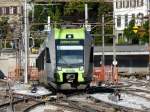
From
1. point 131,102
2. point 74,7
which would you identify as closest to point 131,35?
point 74,7

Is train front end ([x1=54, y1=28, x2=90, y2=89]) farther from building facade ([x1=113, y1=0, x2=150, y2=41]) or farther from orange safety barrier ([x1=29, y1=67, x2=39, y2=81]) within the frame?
building facade ([x1=113, y1=0, x2=150, y2=41])

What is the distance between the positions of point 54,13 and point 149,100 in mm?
61754

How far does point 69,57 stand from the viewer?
33.5 metres

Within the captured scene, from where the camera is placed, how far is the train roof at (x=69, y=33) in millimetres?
33531

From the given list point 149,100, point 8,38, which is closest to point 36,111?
point 149,100

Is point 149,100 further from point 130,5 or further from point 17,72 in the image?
point 130,5

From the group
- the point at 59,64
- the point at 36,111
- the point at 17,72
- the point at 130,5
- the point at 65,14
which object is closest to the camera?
the point at 36,111

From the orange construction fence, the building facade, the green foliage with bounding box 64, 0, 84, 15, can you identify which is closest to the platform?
the orange construction fence

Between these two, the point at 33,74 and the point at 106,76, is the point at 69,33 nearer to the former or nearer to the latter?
the point at 106,76

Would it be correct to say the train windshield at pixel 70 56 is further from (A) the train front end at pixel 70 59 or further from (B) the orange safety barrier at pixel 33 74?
(B) the orange safety barrier at pixel 33 74

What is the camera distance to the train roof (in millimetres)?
33531

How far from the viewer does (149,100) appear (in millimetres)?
Result: 30609

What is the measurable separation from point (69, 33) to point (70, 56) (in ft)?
4.02

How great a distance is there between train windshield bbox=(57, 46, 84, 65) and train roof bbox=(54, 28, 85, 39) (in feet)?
1.92
